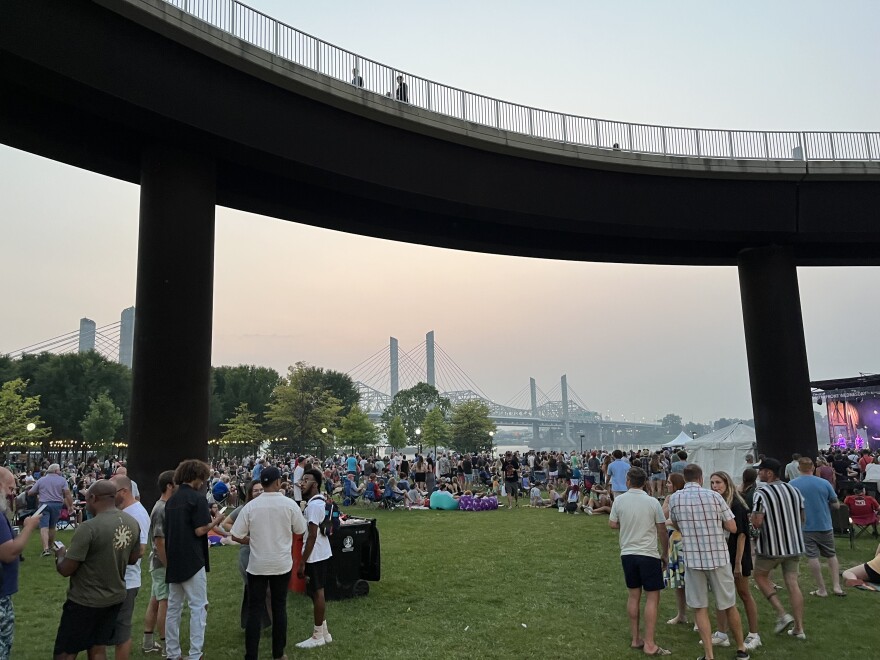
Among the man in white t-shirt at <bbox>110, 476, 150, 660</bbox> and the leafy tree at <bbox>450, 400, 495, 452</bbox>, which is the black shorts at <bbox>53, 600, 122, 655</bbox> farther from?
the leafy tree at <bbox>450, 400, 495, 452</bbox>

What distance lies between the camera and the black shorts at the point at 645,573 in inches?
266

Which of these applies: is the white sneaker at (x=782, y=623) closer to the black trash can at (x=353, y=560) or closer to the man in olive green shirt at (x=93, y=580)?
the black trash can at (x=353, y=560)

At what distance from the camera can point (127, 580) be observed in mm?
6031

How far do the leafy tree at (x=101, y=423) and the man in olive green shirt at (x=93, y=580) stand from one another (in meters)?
57.7

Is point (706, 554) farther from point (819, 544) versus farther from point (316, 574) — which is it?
point (316, 574)

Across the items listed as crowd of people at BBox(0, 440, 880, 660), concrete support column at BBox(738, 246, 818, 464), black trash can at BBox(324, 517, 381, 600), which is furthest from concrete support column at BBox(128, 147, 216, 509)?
concrete support column at BBox(738, 246, 818, 464)

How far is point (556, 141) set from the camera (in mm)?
19125

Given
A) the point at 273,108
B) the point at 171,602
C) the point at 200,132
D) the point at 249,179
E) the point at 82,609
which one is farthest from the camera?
the point at 249,179

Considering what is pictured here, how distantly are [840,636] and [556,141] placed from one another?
1507cm

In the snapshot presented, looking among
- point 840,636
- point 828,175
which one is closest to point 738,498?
point 840,636

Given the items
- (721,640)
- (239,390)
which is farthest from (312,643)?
(239,390)

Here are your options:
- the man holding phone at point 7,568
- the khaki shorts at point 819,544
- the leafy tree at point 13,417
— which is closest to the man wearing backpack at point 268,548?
the man holding phone at point 7,568

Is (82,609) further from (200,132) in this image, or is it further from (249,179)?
(249,179)

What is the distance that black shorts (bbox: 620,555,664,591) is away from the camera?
6762 mm
